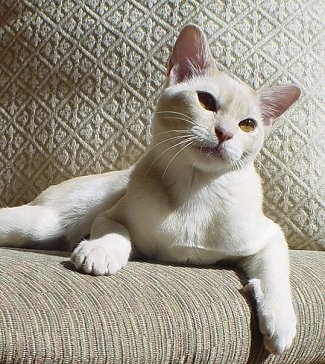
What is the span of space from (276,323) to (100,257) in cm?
27

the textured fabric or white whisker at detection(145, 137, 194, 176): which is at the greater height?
white whisker at detection(145, 137, 194, 176)

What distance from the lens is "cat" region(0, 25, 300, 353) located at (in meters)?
1.10

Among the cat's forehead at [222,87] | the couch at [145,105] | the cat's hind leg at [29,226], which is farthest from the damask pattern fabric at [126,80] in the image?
the cat's forehead at [222,87]

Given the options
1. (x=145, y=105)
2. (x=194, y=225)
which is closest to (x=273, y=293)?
(x=194, y=225)

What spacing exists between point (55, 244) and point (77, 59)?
53 centimetres

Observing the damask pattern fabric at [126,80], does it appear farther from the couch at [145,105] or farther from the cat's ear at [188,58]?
the cat's ear at [188,58]

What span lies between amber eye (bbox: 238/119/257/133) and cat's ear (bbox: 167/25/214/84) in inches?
5.1

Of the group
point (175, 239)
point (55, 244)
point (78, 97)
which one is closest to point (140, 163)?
point (175, 239)

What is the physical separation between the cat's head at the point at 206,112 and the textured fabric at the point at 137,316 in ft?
0.63

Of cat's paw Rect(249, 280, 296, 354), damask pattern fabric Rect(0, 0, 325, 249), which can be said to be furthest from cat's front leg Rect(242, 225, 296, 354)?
damask pattern fabric Rect(0, 0, 325, 249)

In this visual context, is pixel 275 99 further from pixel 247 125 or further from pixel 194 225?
pixel 194 225

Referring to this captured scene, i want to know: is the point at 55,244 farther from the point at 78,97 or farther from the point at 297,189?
the point at 297,189

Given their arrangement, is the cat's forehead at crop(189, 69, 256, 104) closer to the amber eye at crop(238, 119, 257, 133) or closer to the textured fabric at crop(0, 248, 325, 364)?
the amber eye at crop(238, 119, 257, 133)

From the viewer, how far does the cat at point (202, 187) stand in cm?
110
